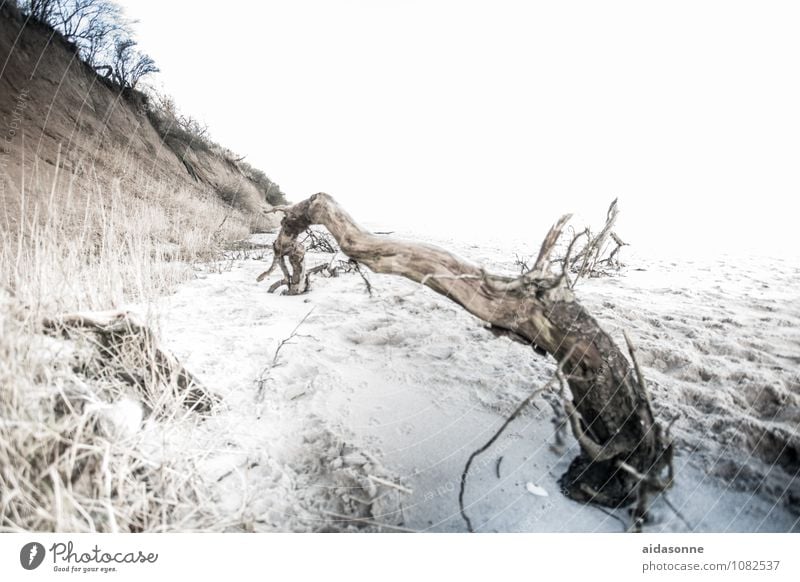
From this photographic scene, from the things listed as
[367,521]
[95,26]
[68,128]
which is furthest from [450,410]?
[68,128]

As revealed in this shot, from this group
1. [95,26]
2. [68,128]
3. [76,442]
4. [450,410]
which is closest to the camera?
[76,442]

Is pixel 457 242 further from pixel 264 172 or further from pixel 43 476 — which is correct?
pixel 264 172

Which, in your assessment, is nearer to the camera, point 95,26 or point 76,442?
point 76,442

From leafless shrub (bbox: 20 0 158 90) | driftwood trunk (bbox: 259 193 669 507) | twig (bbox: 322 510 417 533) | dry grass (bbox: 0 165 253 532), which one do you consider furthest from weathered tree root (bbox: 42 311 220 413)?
leafless shrub (bbox: 20 0 158 90)

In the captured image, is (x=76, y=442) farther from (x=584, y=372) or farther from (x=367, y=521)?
(x=584, y=372)

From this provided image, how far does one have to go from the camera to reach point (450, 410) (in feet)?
5.02

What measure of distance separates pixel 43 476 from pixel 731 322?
2.94 meters

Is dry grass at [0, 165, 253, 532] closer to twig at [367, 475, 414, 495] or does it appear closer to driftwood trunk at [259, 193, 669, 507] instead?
twig at [367, 475, 414, 495]

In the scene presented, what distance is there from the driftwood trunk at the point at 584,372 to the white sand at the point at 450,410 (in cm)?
9
